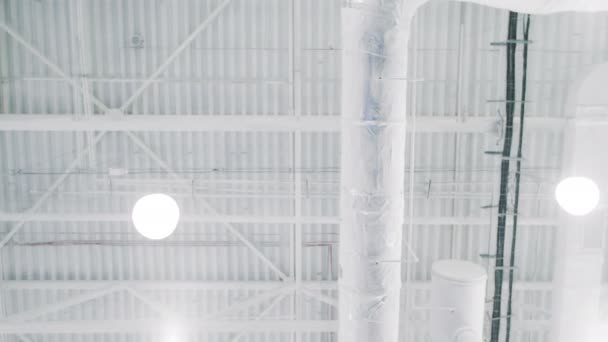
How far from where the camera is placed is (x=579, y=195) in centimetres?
633

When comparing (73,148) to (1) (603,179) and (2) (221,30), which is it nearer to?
(2) (221,30)

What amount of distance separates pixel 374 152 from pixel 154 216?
3.21 m

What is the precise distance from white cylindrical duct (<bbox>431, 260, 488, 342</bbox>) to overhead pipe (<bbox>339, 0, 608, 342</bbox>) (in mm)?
1119

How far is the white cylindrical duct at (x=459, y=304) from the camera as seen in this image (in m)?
6.47

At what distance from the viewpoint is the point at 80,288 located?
1165 cm

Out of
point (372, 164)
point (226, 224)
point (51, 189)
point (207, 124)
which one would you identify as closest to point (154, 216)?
point (207, 124)

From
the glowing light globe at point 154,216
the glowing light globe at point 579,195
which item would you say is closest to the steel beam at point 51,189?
the glowing light globe at point 154,216

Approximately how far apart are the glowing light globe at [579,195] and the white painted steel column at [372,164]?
7.71 feet

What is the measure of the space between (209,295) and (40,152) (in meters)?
4.84

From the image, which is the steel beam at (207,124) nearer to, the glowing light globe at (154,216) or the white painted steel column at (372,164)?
the glowing light globe at (154,216)

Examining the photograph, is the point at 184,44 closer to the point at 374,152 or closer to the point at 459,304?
the point at 374,152

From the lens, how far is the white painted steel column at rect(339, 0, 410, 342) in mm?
4973

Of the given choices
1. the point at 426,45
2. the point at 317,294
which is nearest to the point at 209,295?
the point at 317,294

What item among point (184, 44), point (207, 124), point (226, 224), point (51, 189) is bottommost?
point (226, 224)
